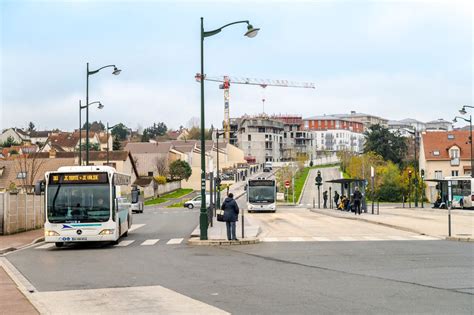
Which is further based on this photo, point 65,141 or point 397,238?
point 65,141

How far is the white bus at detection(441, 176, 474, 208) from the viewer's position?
56.3 m

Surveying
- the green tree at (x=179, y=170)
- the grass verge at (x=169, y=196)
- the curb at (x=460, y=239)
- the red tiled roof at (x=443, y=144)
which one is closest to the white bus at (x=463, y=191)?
the curb at (x=460, y=239)

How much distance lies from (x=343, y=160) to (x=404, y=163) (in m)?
14.1

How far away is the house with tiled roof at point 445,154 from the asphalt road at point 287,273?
7173cm

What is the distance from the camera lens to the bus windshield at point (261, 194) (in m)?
55.2

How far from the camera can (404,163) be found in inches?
4552

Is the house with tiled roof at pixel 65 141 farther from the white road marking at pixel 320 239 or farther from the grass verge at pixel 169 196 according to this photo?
the white road marking at pixel 320 239

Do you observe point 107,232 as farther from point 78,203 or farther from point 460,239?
point 460,239

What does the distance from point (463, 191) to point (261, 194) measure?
18.2 meters

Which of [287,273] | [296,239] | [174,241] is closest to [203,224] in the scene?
[174,241]

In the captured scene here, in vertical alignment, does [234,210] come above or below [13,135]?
below

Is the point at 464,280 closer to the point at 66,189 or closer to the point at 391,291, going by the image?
the point at 391,291

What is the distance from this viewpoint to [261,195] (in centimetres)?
5544

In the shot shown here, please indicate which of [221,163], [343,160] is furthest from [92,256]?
[221,163]
